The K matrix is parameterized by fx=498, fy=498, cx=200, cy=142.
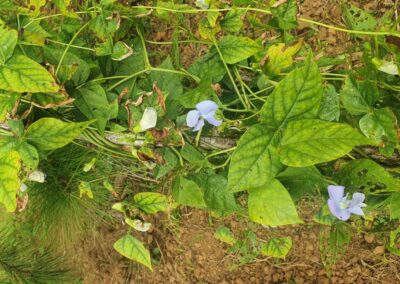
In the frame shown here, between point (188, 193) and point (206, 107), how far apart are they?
17 cm

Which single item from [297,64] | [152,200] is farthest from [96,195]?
[297,64]

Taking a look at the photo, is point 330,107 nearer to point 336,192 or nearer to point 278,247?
point 336,192

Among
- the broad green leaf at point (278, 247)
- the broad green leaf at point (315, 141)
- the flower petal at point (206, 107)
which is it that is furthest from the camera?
the broad green leaf at point (278, 247)

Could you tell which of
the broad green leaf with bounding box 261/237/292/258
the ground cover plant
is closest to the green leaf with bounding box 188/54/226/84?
the ground cover plant

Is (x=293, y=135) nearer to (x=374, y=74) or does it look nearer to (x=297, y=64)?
(x=374, y=74)

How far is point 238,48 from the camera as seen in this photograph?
761 millimetres

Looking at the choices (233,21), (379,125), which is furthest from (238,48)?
(379,125)

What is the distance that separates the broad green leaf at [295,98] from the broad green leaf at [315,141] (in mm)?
17

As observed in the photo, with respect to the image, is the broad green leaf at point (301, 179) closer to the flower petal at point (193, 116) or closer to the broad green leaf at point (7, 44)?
the flower petal at point (193, 116)

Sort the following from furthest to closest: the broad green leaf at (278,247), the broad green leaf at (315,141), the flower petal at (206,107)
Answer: the broad green leaf at (278,247), the flower petal at (206,107), the broad green leaf at (315,141)

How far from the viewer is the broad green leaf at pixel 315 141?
572 millimetres

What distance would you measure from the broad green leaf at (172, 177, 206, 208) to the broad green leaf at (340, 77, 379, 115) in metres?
0.26

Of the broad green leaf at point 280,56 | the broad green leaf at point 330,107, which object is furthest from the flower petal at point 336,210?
the broad green leaf at point 280,56

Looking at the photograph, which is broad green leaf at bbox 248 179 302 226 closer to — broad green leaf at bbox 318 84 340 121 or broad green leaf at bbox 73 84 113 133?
broad green leaf at bbox 318 84 340 121
